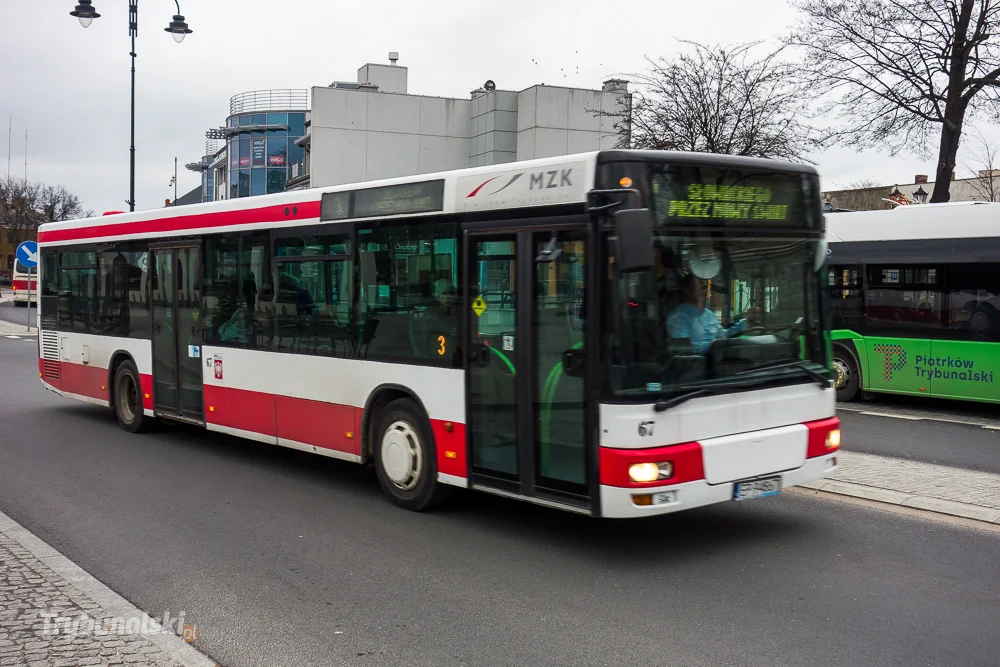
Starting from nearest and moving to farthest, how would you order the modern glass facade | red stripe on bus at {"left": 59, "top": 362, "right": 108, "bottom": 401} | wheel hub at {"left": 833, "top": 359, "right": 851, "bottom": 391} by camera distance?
red stripe on bus at {"left": 59, "top": 362, "right": 108, "bottom": 401} < wheel hub at {"left": 833, "top": 359, "right": 851, "bottom": 391} < the modern glass facade

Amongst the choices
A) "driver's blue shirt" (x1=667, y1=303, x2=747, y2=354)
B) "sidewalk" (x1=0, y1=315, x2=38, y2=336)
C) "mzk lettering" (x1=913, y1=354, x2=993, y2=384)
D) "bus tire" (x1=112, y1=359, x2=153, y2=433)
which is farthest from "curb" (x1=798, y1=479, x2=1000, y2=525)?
"sidewalk" (x1=0, y1=315, x2=38, y2=336)

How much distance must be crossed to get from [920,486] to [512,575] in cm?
419

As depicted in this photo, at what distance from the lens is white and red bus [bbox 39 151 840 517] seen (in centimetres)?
632

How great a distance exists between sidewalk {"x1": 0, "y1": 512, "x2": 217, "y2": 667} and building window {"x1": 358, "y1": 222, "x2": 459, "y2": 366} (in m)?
2.89

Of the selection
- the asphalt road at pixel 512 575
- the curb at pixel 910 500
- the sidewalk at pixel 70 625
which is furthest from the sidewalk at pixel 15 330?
the curb at pixel 910 500

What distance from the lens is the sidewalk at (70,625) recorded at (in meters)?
4.91

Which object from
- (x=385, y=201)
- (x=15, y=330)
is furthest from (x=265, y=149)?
(x=385, y=201)

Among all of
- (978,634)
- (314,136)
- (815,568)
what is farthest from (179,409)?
(314,136)

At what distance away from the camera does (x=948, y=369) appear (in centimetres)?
1379

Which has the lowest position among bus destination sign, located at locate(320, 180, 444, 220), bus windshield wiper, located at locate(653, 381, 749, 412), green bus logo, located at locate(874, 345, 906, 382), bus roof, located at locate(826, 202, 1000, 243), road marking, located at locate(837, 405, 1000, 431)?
road marking, located at locate(837, 405, 1000, 431)

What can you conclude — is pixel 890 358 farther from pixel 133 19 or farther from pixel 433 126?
pixel 433 126

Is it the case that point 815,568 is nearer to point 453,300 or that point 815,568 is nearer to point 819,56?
point 453,300

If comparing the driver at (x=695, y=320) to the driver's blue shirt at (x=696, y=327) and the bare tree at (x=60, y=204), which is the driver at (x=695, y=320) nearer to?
the driver's blue shirt at (x=696, y=327)

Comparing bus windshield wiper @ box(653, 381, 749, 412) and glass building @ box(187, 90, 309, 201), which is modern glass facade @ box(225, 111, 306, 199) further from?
bus windshield wiper @ box(653, 381, 749, 412)
